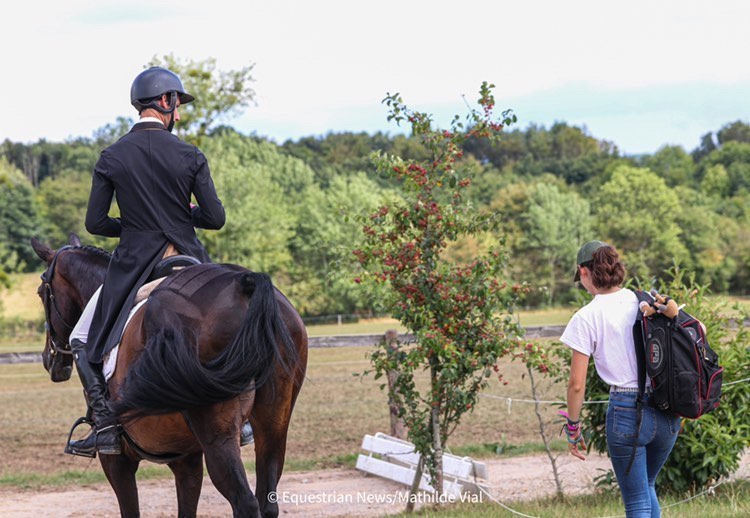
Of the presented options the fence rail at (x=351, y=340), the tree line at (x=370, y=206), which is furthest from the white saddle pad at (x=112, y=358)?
the tree line at (x=370, y=206)

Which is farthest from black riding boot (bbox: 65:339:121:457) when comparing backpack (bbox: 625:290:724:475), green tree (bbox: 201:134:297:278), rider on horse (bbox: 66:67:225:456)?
green tree (bbox: 201:134:297:278)

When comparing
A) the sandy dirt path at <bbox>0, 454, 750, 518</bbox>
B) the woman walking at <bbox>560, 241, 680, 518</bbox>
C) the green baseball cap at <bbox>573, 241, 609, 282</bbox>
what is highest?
the green baseball cap at <bbox>573, 241, 609, 282</bbox>

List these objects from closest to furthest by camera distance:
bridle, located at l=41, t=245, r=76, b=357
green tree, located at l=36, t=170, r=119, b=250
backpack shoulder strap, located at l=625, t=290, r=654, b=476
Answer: backpack shoulder strap, located at l=625, t=290, r=654, b=476
bridle, located at l=41, t=245, r=76, b=357
green tree, located at l=36, t=170, r=119, b=250

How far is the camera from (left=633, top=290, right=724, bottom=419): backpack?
4641mm

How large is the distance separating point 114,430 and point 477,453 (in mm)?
7721

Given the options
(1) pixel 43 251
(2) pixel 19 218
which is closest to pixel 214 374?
(1) pixel 43 251

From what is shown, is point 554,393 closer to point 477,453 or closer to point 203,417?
point 477,453

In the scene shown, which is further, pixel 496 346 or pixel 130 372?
pixel 496 346

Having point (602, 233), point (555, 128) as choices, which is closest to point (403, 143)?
point (602, 233)

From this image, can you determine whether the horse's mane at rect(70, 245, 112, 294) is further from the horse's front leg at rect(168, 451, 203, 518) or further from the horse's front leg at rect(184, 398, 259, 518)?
the horse's front leg at rect(184, 398, 259, 518)

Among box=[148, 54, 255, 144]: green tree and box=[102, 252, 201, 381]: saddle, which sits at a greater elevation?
box=[148, 54, 255, 144]: green tree

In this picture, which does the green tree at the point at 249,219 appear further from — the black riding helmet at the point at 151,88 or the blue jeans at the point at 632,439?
the blue jeans at the point at 632,439

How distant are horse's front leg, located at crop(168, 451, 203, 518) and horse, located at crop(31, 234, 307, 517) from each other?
552 millimetres

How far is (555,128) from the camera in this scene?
144 metres
